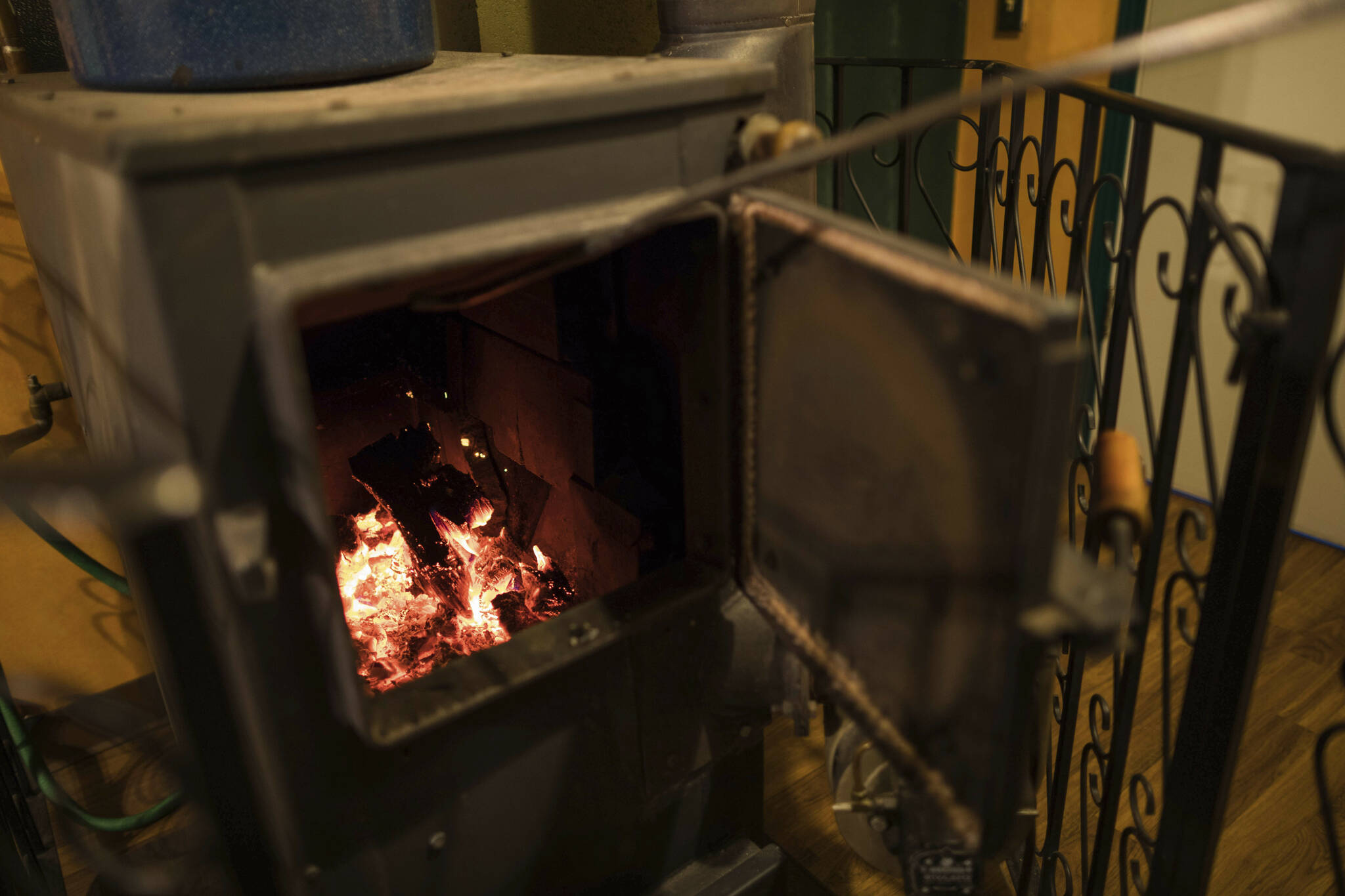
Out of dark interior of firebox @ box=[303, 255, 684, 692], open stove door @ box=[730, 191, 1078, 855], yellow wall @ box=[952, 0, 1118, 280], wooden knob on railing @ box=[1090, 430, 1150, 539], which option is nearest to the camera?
open stove door @ box=[730, 191, 1078, 855]

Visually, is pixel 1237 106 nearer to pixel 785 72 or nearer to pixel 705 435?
pixel 785 72

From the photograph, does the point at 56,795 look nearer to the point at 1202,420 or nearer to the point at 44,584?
the point at 44,584

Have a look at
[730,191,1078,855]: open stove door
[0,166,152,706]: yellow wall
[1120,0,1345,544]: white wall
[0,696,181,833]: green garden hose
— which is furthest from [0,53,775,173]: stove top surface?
[1120,0,1345,544]: white wall

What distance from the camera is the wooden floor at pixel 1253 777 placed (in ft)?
5.14

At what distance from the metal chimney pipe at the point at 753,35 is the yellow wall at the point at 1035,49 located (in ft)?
4.25

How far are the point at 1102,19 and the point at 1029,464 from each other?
266 cm

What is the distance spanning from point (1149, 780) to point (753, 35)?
5.07 feet

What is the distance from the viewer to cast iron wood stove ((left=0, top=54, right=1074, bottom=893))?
656 millimetres

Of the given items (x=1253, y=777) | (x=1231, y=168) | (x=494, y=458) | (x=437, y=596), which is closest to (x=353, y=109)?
(x=494, y=458)

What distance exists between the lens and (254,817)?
3.81 ft

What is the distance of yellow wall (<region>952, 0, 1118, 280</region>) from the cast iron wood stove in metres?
1.85

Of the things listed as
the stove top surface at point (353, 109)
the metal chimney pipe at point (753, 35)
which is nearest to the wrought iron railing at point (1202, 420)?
the metal chimney pipe at point (753, 35)

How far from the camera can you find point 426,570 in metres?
1.72

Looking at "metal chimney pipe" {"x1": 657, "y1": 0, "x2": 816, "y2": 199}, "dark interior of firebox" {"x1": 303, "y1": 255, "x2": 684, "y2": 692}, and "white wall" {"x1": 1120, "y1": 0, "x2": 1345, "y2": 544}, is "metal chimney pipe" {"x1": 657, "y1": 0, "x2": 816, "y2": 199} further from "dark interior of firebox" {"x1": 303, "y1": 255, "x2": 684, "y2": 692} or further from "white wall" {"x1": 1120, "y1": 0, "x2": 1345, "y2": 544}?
"white wall" {"x1": 1120, "y1": 0, "x2": 1345, "y2": 544}
